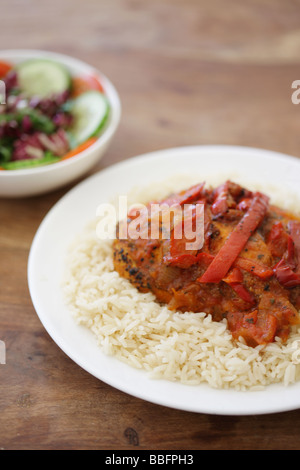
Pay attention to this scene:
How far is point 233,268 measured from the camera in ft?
11.7

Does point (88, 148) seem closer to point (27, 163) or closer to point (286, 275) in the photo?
point (27, 163)

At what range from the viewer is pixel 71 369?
370 cm

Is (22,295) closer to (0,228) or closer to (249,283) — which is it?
(0,228)

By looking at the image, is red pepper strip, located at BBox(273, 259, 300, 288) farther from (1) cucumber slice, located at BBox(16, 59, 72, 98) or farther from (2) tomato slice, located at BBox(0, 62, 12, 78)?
(2) tomato slice, located at BBox(0, 62, 12, 78)

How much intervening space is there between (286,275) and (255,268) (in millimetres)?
236

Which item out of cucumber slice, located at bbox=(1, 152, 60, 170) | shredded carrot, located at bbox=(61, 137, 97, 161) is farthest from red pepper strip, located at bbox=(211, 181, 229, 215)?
cucumber slice, located at bbox=(1, 152, 60, 170)

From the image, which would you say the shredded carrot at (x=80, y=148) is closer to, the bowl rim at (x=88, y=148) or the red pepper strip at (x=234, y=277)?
the bowl rim at (x=88, y=148)

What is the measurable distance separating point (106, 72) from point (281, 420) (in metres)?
5.80

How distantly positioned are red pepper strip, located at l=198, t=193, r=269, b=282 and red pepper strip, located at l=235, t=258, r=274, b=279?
0.06m

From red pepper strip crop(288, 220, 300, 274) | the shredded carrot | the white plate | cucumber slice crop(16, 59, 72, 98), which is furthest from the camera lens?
cucumber slice crop(16, 59, 72, 98)

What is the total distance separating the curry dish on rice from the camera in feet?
11.6

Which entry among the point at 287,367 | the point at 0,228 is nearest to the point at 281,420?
the point at 287,367

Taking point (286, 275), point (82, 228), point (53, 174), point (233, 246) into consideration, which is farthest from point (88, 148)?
point (286, 275)

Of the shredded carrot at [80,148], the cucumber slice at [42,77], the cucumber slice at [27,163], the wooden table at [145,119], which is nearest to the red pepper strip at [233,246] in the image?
the wooden table at [145,119]
